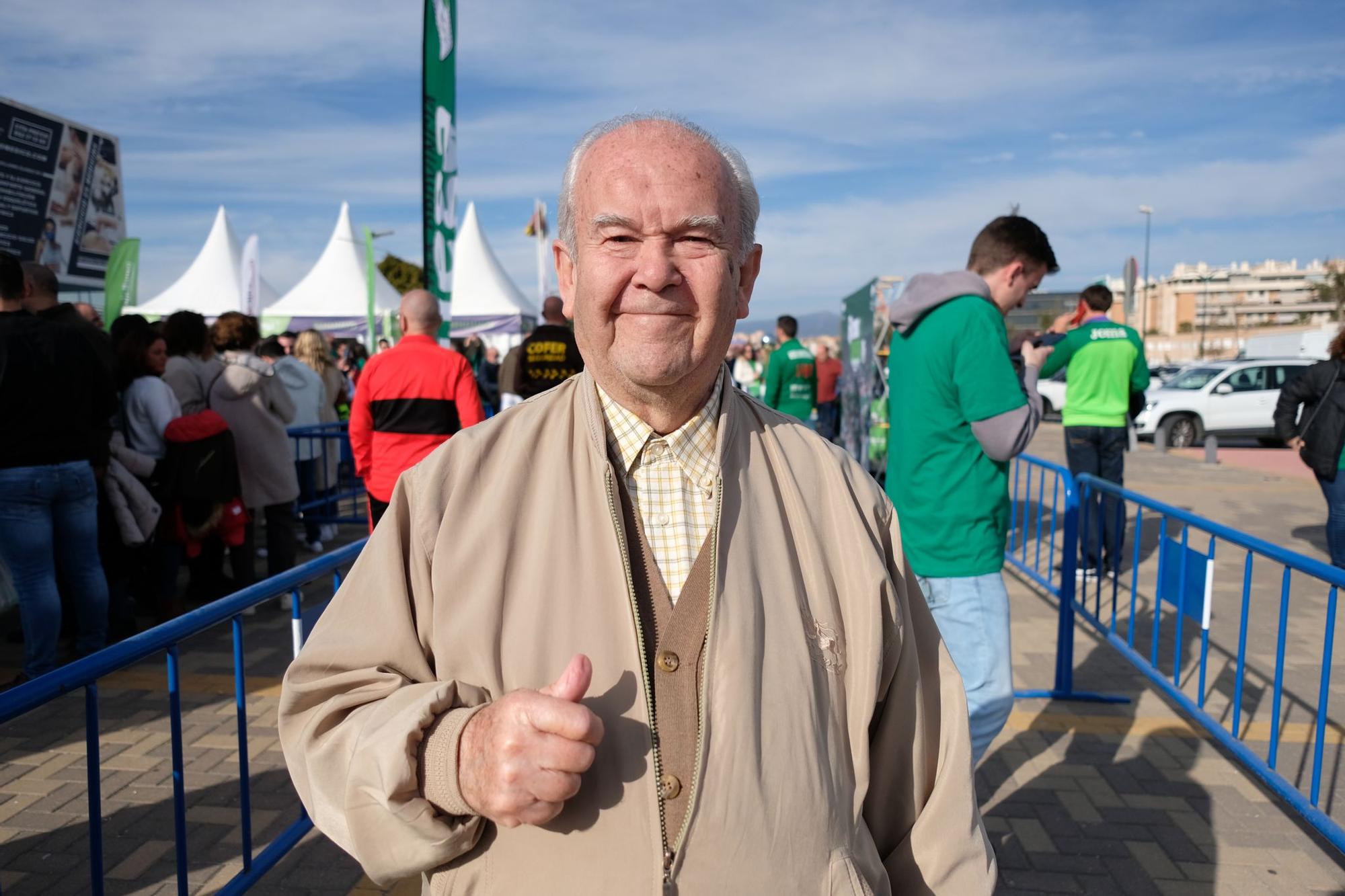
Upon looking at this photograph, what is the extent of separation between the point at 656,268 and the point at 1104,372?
681 cm

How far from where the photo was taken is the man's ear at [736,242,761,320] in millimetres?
1570

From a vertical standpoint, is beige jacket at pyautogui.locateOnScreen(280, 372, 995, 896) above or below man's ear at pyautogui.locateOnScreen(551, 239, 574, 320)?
below

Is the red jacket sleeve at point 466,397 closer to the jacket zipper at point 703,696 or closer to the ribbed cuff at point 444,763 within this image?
the jacket zipper at point 703,696

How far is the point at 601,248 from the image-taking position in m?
1.44

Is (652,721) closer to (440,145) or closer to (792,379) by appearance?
(440,145)

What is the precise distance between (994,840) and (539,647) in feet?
9.69

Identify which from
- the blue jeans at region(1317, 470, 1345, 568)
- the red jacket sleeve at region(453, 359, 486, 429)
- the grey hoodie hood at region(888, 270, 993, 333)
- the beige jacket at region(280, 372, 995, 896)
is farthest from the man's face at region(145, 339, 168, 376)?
the blue jeans at region(1317, 470, 1345, 568)

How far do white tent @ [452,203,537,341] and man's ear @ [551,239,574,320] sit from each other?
21.5 metres

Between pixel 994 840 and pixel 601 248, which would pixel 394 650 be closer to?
pixel 601 248

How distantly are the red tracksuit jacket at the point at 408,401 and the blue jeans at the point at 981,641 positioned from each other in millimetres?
3108

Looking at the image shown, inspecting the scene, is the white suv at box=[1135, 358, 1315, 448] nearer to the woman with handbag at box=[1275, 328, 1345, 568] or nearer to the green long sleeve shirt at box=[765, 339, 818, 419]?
the green long sleeve shirt at box=[765, 339, 818, 419]

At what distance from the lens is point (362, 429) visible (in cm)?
551

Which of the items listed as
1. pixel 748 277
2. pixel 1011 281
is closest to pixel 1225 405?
pixel 1011 281

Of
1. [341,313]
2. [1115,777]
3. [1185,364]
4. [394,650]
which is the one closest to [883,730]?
[394,650]
